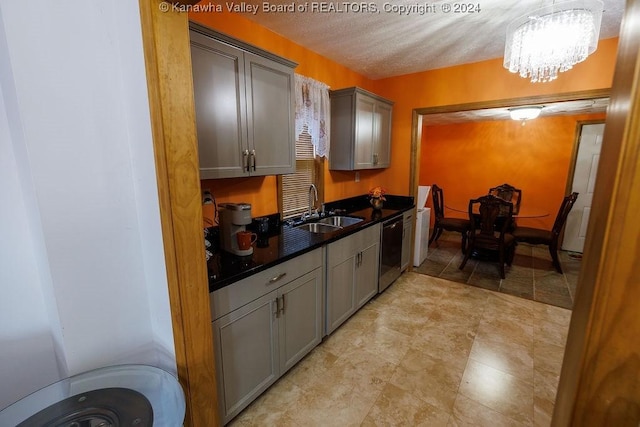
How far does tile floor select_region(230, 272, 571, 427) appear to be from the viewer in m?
1.68

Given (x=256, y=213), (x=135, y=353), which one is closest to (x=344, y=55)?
(x=256, y=213)

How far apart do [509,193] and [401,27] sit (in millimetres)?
4070

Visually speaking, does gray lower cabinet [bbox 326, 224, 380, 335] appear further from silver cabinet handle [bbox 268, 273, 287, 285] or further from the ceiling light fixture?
the ceiling light fixture

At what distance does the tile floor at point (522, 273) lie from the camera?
10.5 ft

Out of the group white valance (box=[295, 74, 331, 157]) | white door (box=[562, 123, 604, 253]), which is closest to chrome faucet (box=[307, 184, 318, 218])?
white valance (box=[295, 74, 331, 157])

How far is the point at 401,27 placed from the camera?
2268mm

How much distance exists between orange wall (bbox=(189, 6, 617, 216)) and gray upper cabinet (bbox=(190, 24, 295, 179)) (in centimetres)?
28

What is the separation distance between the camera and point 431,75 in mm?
3357

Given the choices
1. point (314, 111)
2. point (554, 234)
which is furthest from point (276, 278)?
point (554, 234)

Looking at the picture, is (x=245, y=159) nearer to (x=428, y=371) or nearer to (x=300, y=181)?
(x=300, y=181)

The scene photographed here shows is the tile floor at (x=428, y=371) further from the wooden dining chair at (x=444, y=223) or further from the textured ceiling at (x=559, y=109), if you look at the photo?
the textured ceiling at (x=559, y=109)

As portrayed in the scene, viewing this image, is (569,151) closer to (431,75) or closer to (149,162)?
(431,75)

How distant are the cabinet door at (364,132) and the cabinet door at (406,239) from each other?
85 cm

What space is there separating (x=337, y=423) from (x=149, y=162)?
168cm
